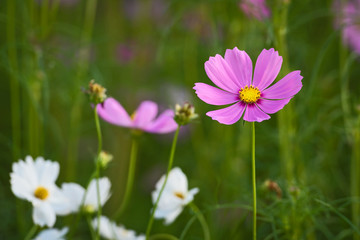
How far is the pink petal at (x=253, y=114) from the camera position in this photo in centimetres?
39

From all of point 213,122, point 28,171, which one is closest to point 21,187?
point 28,171

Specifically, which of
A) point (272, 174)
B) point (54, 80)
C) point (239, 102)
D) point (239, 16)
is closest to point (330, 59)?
point (239, 16)

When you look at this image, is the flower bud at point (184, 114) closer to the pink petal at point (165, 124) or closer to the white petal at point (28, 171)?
the pink petal at point (165, 124)

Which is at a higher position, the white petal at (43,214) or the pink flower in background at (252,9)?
the pink flower in background at (252,9)

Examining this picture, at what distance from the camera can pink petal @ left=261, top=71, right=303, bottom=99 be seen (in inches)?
15.7

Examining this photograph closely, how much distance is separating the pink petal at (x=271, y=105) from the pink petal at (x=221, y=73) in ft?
0.09

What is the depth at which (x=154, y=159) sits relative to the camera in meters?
1.40

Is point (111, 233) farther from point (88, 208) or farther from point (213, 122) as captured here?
point (213, 122)

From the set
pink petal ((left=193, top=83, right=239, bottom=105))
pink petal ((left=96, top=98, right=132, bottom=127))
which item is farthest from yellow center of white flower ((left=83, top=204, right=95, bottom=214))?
pink petal ((left=193, top=83, right=239, bottom=105))

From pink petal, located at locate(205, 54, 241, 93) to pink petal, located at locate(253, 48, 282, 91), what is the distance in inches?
0.8

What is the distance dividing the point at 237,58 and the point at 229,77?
0.07 ft

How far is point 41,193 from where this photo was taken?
50cm

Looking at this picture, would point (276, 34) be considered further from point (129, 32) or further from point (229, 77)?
point (129, 32)

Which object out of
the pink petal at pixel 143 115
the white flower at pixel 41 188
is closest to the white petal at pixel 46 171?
the white flower at pixel 41 188
